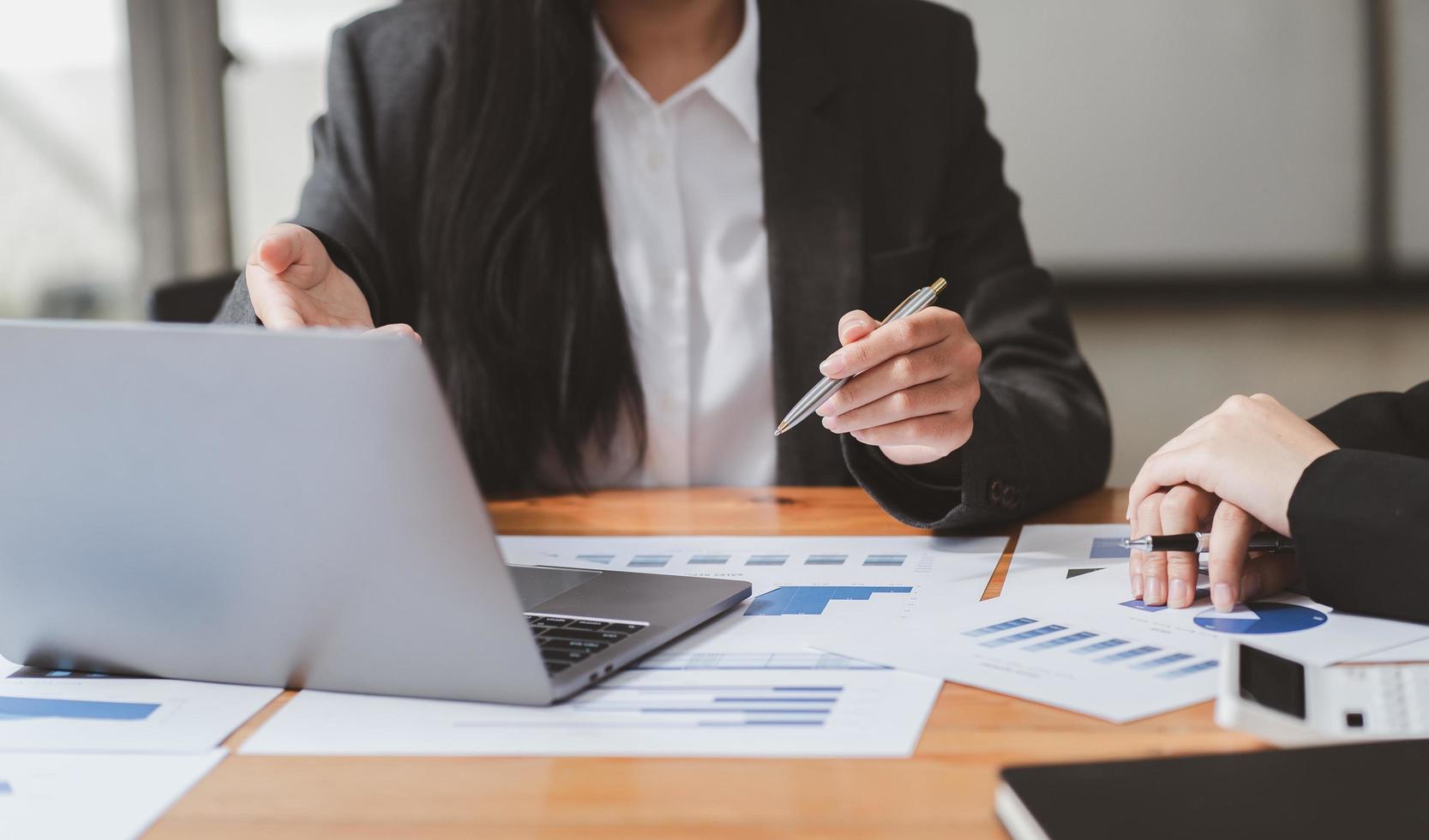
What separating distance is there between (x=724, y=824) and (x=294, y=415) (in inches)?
10.4

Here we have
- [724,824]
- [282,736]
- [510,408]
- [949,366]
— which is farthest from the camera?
[510,408]

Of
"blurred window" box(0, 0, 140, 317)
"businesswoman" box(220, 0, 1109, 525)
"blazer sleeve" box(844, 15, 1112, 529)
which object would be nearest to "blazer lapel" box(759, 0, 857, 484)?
"businesswoman" box(220, 0, 1109, 525)

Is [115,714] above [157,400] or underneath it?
underneath

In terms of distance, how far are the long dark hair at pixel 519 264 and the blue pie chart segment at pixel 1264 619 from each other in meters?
0.80

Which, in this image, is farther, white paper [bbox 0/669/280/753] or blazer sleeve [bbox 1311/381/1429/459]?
blazer sleeve [bbox 1311/381/1429/459]

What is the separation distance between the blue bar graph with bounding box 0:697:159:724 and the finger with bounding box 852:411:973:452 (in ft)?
1.83

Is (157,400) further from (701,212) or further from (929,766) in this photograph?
(701,212)

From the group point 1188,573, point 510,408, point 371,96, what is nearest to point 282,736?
point 1188,573

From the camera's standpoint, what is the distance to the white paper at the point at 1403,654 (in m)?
0.70

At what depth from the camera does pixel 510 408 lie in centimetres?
146

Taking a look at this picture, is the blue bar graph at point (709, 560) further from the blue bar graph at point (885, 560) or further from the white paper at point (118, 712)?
the white paper at point (118, 712)

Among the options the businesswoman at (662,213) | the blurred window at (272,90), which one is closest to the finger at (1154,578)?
the businesswoman at (662,213)

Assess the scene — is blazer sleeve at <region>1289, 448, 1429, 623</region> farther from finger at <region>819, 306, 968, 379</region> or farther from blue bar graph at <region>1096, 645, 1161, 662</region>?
finger at <region>819, 306, 968, 379</region>

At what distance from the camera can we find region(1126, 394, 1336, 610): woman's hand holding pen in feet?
2.66
